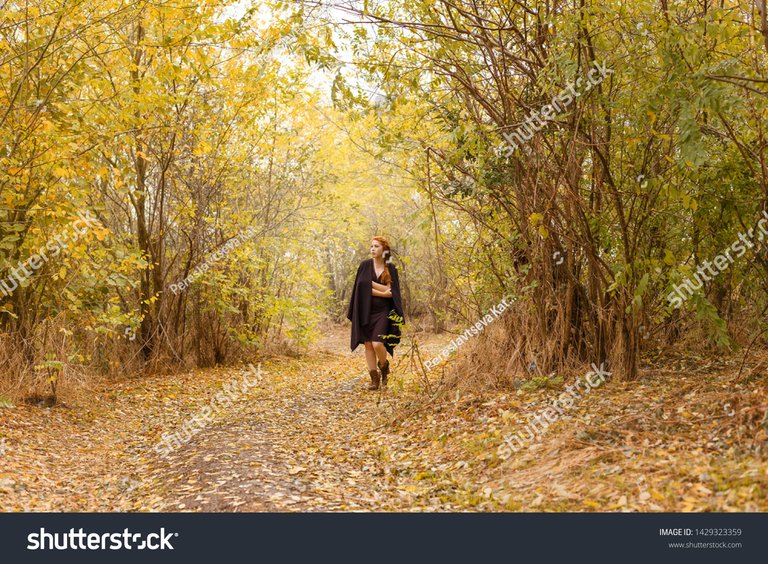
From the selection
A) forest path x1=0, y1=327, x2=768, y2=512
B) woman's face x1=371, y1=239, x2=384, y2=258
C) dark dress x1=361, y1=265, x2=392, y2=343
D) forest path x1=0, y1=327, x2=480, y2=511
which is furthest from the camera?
woman's face x1=371, y1=239, x2=384, y2=258

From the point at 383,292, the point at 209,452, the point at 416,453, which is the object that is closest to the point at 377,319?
the point at 383,292

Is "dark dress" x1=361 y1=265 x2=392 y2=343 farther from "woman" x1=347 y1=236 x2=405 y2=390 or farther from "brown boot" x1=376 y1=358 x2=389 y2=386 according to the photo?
"brown boot" x1=376 y1=358 x2=389 y2=386

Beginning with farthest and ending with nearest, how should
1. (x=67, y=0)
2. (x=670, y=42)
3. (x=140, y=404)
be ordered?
1. (x=140, y=404)
2. (x=67, y=0)
3. (x=670, y=42)

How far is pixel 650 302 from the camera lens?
720cm

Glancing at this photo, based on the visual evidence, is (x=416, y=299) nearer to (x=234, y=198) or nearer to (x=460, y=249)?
(x=234, y=198)

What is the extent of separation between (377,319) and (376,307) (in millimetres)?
191

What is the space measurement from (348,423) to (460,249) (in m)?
2.57

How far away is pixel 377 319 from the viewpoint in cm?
910

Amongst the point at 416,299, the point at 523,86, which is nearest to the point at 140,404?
the point at 523,86

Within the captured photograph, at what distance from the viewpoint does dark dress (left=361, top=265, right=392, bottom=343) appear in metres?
9.03

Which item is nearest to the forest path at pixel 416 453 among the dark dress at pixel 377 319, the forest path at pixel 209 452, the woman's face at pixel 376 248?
the forest path at pixel 209 452

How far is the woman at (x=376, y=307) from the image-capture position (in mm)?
9079

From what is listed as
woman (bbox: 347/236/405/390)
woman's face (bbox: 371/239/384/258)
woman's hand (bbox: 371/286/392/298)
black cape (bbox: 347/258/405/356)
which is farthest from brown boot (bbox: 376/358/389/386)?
woman's face (bbox: 371/239/384/258)

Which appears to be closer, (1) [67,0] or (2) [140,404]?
(1) [67,0]
